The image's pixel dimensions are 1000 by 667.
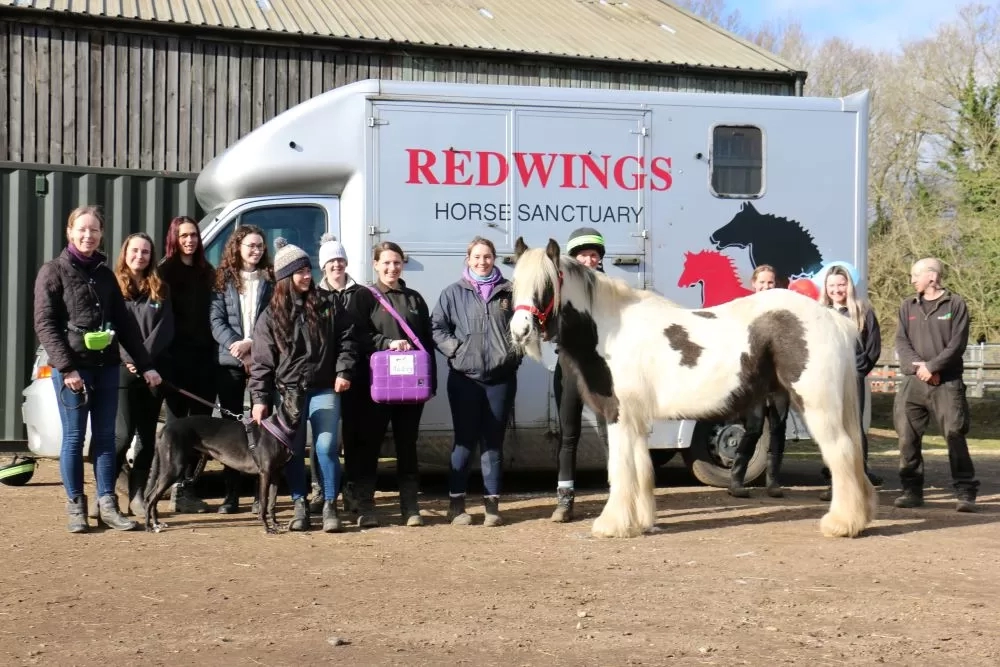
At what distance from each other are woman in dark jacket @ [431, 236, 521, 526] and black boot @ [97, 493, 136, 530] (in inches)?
80.6

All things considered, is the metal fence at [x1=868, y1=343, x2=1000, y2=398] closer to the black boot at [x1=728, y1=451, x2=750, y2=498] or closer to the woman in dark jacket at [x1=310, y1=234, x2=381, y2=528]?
the black boot at [x1=728, y1=451, x2=750, y2=498]

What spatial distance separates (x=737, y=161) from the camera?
8.40 m

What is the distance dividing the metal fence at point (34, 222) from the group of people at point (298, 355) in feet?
13.6

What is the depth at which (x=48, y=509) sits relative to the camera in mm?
7633

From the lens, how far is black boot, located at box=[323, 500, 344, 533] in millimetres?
6594

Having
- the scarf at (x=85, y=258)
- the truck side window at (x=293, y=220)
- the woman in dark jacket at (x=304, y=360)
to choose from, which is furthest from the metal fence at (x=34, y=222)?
the woman in dark jacket at (x=304, y=360)

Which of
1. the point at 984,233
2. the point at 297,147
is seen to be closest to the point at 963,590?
the point at 297,147

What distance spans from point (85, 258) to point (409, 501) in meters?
2.52

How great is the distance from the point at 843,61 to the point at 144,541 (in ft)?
103

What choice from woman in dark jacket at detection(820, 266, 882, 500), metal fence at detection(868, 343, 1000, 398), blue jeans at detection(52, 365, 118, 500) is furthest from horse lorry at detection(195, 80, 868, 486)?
metal fence at detection(868, 343, 1000, 398)

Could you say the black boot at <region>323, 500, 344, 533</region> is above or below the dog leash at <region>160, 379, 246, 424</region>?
below

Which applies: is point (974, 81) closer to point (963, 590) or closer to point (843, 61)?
point (843, 61)

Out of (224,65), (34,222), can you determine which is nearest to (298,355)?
(34,222)

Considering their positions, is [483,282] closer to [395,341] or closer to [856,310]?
[395,341]
